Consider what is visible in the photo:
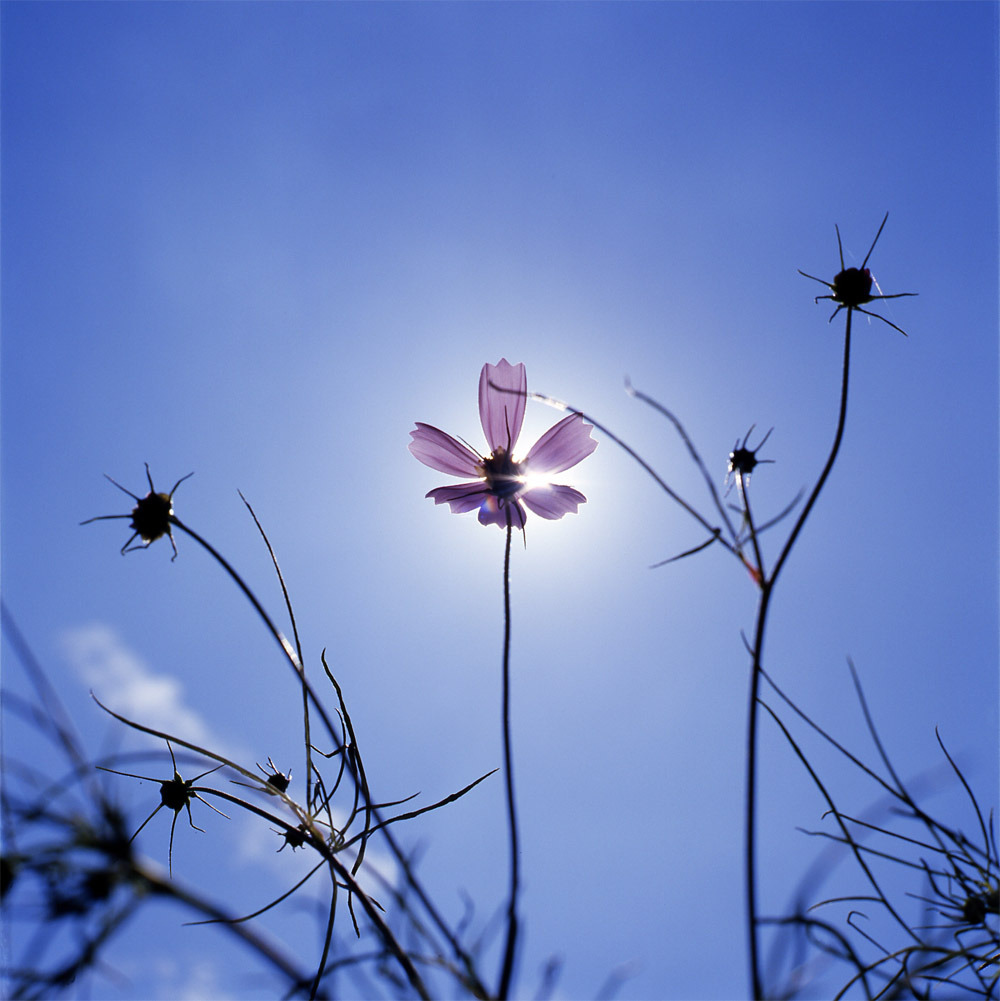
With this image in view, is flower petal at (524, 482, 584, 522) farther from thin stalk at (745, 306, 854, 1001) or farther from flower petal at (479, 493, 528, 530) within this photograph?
thin stalk at (745, 306, 854, 1001)

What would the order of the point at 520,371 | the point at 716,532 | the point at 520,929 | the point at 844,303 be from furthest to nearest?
the point at 520,371
the point at 844,303
the point at 716,532
the point at 520,929

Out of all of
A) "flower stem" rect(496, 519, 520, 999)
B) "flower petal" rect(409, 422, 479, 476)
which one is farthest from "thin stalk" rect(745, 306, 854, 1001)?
"flower petal" rect(409, 422, 479, 476)

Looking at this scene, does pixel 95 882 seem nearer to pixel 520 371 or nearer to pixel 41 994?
pixel 41 994

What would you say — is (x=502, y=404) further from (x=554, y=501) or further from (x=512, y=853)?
(x=512, y=853)

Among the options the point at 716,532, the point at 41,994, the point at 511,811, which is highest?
the point at 716,532

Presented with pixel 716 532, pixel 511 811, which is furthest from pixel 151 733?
pixel 716 532

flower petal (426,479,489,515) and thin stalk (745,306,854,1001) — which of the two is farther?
flower petal (426,479,489,515)

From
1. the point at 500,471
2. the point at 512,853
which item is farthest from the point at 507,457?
the point at 512,853
